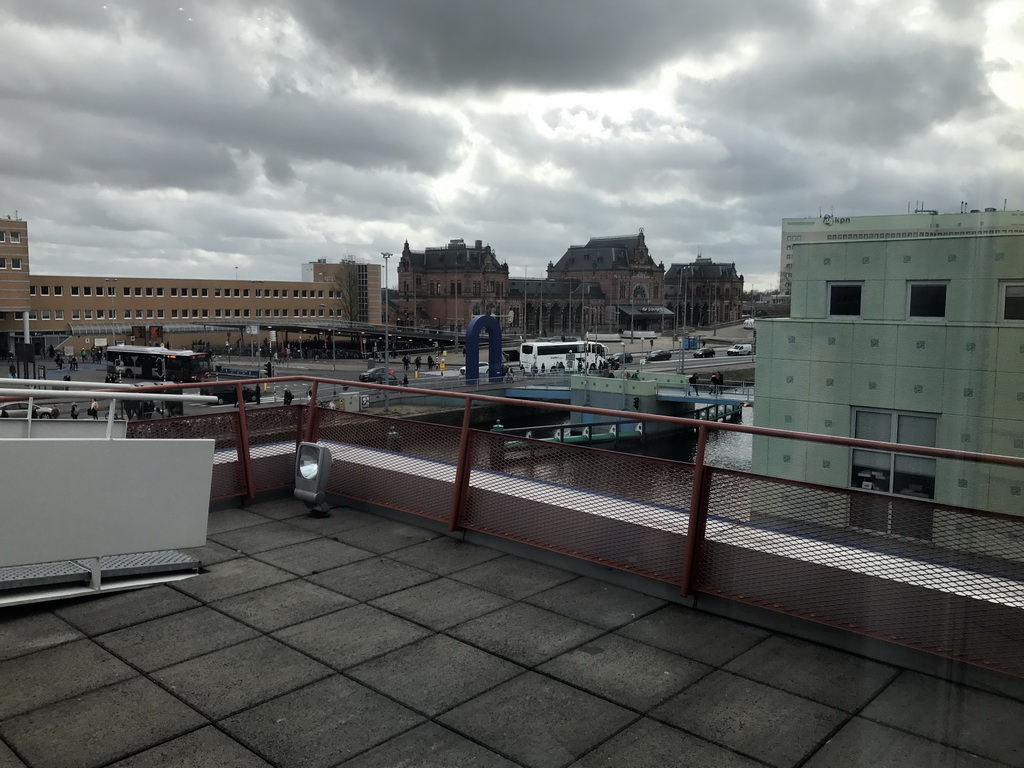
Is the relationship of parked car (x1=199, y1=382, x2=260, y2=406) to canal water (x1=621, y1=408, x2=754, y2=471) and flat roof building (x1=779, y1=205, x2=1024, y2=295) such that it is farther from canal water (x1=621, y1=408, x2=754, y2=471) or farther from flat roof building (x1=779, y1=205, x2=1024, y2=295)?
flat roof building (x1=779, y1=205, x2=1024, y2=295)

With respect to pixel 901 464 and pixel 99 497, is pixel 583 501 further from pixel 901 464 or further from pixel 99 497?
pixel 99 497

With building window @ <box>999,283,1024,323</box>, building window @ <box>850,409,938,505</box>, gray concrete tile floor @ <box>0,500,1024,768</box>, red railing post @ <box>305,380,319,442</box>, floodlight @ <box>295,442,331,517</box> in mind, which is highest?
building window @ <box>999,283,1024,323</box>

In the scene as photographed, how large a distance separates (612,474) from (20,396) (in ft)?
9.61

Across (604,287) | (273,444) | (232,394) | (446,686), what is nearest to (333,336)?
(604,287)

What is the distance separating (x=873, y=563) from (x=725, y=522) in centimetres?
66

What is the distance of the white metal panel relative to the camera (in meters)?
3.30

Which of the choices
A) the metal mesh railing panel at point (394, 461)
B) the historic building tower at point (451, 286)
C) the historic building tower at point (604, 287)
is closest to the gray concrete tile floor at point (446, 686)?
the metal mesh railing panel at point (394, 461)

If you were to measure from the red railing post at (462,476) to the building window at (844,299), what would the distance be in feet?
6.99

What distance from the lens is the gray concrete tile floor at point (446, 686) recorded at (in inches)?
97.8

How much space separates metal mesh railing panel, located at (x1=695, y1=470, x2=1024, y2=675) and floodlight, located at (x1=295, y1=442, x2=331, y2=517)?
265 centimetres

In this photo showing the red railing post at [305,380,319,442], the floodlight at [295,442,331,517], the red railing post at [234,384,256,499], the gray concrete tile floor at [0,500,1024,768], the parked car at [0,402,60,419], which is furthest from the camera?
the red railing post at [305,380,319,442]

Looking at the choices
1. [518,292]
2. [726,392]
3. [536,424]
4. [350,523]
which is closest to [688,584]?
[536,424]

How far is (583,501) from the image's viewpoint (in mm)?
4215

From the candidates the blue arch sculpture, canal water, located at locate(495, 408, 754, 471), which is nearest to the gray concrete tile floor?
canal water, located at locate(495, 408, 754, 471)
